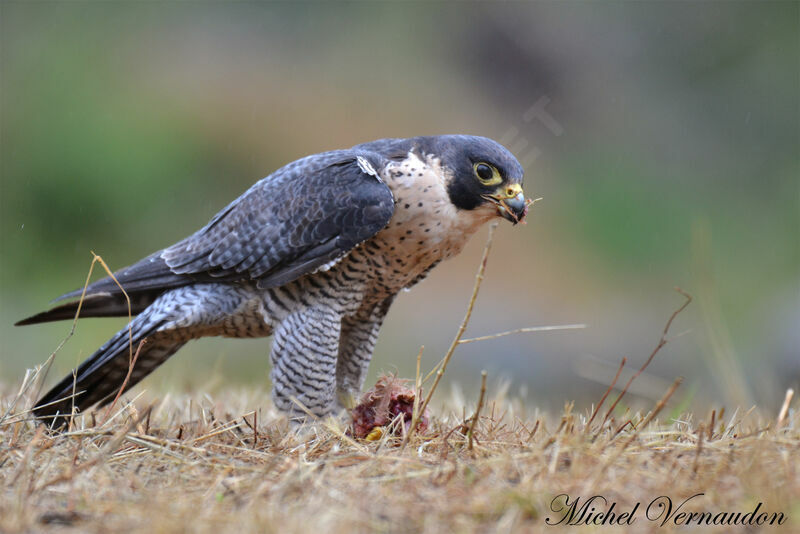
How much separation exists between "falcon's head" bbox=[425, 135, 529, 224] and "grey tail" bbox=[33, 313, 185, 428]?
153 centimetres

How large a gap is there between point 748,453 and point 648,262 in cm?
814

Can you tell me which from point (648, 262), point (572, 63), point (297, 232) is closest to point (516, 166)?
point (297, 232)

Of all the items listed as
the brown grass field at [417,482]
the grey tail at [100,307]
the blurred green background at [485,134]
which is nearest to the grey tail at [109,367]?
the grey tail at [100,307]

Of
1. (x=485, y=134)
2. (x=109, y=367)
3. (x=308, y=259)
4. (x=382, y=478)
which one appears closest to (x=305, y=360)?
(x=308, y=259)

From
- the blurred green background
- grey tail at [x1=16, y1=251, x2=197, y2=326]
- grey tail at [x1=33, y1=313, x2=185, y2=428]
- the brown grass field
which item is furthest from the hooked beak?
the blurred green background

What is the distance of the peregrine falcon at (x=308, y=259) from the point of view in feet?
11.5

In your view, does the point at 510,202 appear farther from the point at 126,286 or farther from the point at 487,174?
the point at 126,286

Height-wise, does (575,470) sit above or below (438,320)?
above

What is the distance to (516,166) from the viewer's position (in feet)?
11.5

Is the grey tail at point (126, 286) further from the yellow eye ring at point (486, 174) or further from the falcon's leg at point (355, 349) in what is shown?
the yellow eye ring at point (486, 174)

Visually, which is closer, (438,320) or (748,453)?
(748,453)

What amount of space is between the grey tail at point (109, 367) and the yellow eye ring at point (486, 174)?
64.0 inches

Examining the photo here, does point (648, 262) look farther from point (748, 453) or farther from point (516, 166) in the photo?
point (748, 453)

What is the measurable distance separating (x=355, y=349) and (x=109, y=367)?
1208mm
